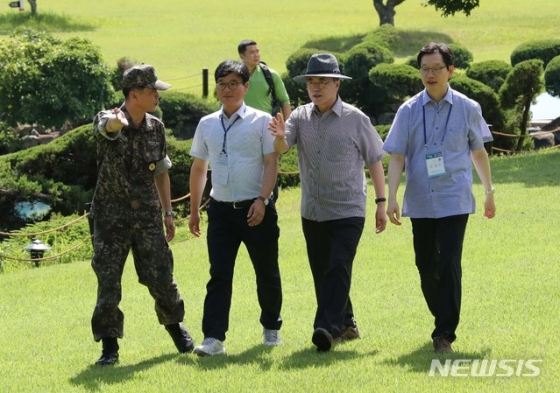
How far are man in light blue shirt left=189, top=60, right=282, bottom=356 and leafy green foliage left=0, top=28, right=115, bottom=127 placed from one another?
24250 millimetres

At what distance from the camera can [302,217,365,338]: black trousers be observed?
7.89 metres

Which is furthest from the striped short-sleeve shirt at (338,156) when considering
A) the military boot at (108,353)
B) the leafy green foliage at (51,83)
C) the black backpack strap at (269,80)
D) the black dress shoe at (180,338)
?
the leafy green foliage at (51,83)

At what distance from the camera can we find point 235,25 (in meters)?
62.2

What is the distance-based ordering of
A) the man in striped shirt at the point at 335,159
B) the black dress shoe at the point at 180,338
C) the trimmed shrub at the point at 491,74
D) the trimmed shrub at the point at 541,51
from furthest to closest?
the trimmed shrub at the point at 541,51
the trimmed shrub at the point at 491,74
the black dress shoe at the point at 180,338
the man in striped shirt at the point at 335,159

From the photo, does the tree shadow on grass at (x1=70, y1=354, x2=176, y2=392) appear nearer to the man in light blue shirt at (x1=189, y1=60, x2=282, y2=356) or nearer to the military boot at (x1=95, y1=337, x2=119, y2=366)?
the military boot at (x1=95, y1=337, x2=119, y2=366)

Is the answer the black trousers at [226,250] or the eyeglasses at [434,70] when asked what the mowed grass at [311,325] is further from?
the eyeglasses at [434,70]

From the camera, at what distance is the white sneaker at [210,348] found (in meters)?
8.09

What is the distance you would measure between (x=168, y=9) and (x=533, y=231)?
2274 inches

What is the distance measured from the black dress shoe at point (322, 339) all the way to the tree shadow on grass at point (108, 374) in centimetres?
105

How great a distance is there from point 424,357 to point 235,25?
55.7 m

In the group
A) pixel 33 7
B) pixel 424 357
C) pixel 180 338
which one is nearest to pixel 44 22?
pixel 33 7

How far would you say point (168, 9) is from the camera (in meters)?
69.8

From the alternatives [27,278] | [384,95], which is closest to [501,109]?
[384,95]

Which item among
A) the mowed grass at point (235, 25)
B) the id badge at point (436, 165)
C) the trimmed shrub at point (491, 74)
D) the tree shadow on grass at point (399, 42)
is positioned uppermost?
the id badge at point (436, 165)
